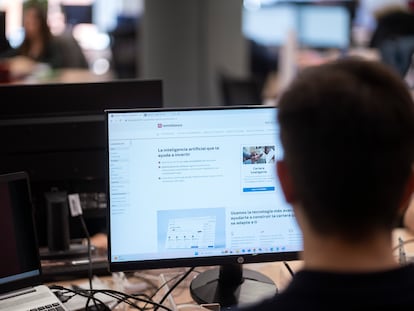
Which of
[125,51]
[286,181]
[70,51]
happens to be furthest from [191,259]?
[125,51]

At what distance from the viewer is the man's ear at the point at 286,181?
33.8 inches

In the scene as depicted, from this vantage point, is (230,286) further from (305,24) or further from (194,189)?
(305,24)

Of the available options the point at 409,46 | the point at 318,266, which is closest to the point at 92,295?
the point at 318,266

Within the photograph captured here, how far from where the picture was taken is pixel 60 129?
163cm

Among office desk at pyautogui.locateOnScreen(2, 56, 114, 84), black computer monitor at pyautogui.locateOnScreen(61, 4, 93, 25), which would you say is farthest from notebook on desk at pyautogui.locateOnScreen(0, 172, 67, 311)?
black computer monitor at pyautogui.locateOnScreen(61, 4, 93, 25)

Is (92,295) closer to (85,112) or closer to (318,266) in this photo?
(85,112)

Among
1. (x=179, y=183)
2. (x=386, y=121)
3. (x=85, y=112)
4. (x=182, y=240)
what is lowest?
(x=182, y=240)

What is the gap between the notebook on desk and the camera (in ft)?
4.42

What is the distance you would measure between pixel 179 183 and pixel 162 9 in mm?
3625

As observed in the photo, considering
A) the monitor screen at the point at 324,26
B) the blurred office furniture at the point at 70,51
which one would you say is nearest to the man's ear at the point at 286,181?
the monitor screen at the point at 324,26

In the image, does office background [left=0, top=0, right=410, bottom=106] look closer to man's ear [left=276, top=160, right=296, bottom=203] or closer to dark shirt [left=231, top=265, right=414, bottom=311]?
man's ear [left=276, top=160, right=296, bottom=203]

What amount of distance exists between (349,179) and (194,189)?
0.66 meters

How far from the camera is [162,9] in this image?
483cm

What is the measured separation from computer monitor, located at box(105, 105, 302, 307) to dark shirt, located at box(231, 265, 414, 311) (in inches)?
24.1
